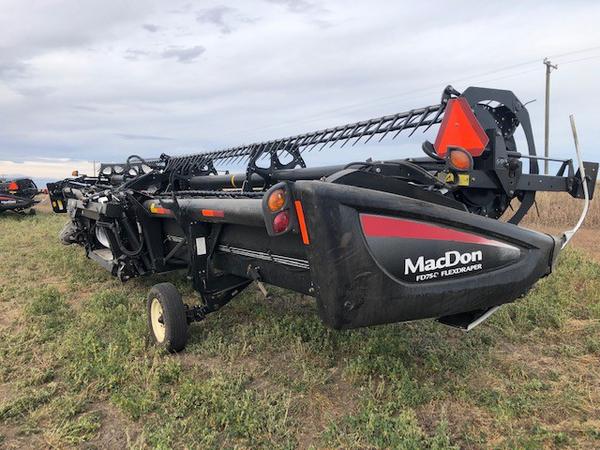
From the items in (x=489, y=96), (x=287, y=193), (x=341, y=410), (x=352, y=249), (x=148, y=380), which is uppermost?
(x=489, y=96)

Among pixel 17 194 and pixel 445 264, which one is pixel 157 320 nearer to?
pixel 445 264

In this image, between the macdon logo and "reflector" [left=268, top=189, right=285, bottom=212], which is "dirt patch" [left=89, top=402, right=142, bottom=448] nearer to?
"reflector" [left=268, top=189, right=285, bottom=212]

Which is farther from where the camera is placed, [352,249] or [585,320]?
[585,320]

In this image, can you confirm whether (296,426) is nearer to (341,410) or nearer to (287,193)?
(341,410)

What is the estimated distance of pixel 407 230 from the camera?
242cm

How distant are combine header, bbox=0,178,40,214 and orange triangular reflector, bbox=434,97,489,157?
15.3m

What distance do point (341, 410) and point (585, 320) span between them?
8.89 feet

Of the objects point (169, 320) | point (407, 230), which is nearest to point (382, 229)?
point (407, 230)

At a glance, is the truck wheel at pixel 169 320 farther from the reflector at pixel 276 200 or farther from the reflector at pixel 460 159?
the reflector at pixel 460 159

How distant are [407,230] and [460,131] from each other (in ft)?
3.36

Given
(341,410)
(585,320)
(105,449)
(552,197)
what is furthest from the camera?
(552,197)

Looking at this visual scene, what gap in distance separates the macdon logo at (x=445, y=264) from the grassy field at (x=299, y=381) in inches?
31.3

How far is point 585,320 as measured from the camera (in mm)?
4324

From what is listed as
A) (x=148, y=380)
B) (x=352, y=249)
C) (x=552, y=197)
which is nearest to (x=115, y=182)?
(x=148, y=380)
